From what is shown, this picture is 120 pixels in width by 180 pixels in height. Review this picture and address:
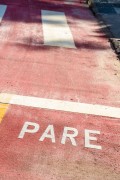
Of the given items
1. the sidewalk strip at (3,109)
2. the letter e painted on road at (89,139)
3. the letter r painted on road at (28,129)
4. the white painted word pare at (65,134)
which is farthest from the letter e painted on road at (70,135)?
the sidewalk strip at (3,109)

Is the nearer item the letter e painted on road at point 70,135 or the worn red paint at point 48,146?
the worn red paint at point 48,146

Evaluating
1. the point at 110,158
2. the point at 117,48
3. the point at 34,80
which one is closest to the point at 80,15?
the point at 117,48

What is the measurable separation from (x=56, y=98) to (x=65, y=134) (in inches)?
62.0

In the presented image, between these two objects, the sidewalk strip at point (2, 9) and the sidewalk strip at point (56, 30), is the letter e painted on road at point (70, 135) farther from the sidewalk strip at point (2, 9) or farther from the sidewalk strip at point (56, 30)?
the sidewalk strip at point (2, 9)

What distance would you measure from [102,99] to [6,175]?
352cm

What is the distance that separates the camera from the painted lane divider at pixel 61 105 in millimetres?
7828

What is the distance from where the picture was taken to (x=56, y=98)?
8289mm

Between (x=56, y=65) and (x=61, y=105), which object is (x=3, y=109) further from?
(x=56, y=65)

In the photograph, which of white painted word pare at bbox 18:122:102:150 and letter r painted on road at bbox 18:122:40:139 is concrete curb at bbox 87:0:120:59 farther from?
letter r painted on road at bbox 18:122:40:139

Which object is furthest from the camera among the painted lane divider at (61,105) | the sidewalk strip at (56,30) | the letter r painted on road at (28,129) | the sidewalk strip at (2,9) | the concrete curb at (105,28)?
the sidewalk strip at (2,9)

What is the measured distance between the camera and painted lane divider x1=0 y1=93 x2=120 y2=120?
783 cm

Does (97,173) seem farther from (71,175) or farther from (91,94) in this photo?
(91,94)

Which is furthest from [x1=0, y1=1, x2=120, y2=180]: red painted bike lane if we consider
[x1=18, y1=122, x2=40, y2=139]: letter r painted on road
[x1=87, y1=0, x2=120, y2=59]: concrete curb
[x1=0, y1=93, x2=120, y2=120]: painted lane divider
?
[x1=87, y1=0, x2=120, y2=59]: concrete curb

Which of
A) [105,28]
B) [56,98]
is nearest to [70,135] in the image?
[56,98]
